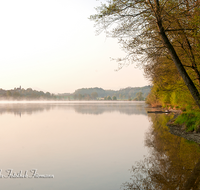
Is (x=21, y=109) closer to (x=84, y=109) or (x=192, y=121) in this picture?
(x=84, y=109)

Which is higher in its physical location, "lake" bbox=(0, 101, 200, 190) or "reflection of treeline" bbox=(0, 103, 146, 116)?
"lake" bbox=(0, 101, 200, 190)

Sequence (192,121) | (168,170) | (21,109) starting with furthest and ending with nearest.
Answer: (21,109) < (192,121) < (168,170)

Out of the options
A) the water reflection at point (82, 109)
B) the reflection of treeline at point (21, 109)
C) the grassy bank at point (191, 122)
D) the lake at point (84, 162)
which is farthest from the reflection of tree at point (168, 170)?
the reflection of treeline at point (21, 109)

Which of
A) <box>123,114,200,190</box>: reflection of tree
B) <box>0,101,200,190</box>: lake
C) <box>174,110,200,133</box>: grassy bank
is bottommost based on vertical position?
<box>0,101,200,190</box>: lake

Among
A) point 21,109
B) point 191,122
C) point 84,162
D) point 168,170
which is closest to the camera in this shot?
point 168,170

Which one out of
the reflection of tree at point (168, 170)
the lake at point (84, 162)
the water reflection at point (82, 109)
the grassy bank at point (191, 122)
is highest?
the grassy bank at point (191, 122)

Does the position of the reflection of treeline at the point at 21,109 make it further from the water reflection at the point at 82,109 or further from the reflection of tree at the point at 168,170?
the reflection of tree at the point at 168,170

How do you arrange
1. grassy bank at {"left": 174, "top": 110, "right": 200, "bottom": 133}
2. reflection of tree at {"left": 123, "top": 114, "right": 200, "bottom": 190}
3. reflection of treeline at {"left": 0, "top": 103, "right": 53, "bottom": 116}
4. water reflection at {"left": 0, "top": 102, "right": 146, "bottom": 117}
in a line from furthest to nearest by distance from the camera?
water reflection at {"left": 0, "top": 102, "right": 146, "bottom": 117} < reflection of treeline at {"left": 0, "top": 103, "right": 53, "bottom": 116} < grassy bank at {"left": 174, "top": 110, "right": 200, "bottom": 133} < reflection of tree at {"left": 123, "top": 114, "right": 200, "bottom": 190}

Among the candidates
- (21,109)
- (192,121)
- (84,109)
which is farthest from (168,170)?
(21,109)

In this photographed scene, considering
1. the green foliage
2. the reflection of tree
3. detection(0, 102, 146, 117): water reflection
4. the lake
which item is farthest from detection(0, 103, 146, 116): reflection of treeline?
the reflection of tree

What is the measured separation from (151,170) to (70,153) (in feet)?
13.6

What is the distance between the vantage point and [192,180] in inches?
251

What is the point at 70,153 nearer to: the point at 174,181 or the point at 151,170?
the point at 151,170

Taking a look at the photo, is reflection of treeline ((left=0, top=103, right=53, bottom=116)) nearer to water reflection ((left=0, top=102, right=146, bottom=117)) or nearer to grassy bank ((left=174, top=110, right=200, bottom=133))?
water reflection ((left=0, top=102, right=146, bottom=117))
